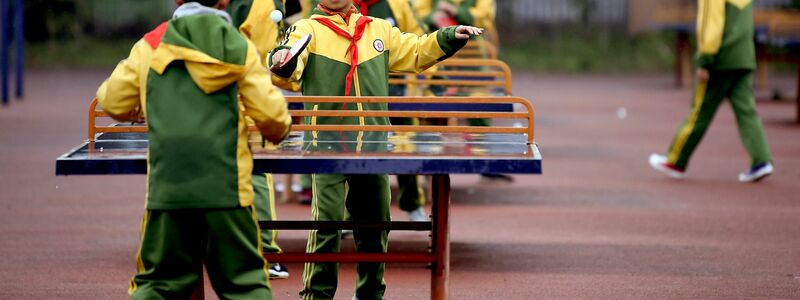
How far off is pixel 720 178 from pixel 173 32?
28.7 ft

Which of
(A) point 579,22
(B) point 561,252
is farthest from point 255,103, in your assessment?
(A) point 579,22

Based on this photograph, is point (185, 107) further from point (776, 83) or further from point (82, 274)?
point (776, 83)

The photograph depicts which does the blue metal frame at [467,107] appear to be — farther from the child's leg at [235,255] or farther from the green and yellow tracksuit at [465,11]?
the green and yellow tracksuit at [465,11]

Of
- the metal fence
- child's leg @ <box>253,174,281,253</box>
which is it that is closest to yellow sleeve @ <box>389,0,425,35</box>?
child's leg @ <box>253,174,281,253</box>

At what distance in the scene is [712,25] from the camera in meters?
12.8

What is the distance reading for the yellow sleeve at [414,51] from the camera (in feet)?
22.4

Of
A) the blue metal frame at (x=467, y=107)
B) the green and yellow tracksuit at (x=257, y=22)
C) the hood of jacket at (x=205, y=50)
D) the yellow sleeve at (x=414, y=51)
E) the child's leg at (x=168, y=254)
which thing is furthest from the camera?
the green and yellow tracksuit at (x=257, y=22)

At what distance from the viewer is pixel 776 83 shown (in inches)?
1051

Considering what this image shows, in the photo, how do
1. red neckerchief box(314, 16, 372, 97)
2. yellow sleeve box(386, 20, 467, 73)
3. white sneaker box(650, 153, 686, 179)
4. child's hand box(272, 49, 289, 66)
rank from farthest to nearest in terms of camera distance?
white sneaker box(650, 153, 686, 179)
red neckerchief box(314, 16, 372, 97)
yellow sleeve box(386, 20, 467, 73)
child's hand box(272, 49, 289, 66)

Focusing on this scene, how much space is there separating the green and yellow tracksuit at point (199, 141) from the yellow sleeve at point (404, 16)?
5.00 m

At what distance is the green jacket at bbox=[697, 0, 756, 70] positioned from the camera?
12727 mm

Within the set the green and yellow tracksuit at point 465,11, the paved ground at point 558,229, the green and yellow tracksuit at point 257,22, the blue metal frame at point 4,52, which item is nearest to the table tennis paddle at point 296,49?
the paved ground at point 558,229

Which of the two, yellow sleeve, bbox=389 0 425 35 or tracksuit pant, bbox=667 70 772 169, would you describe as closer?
yellow sleeve, bbox=389 0 425 35

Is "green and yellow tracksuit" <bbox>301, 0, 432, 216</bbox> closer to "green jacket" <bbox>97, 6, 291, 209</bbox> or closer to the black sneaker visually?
the black sneaker
